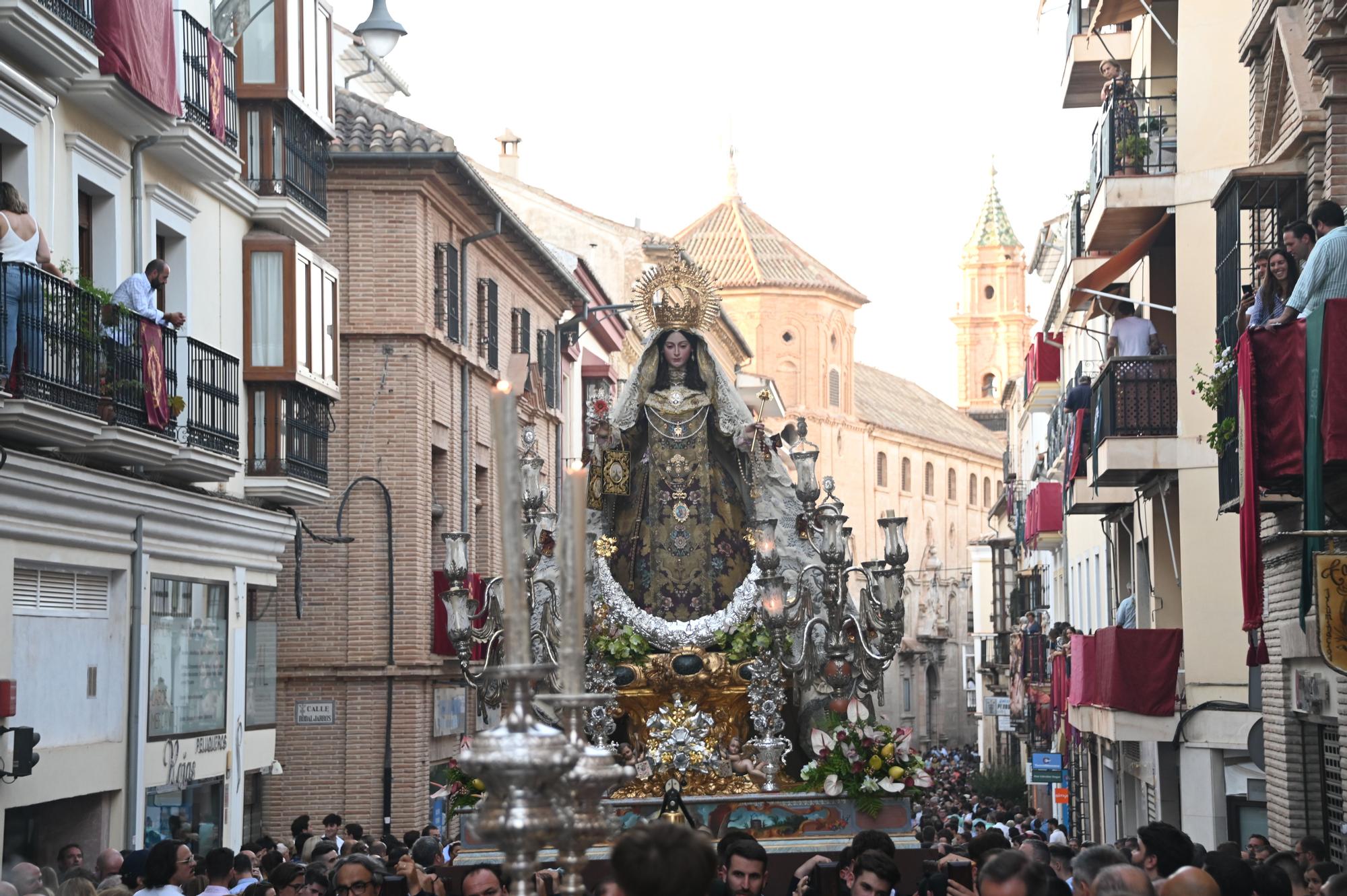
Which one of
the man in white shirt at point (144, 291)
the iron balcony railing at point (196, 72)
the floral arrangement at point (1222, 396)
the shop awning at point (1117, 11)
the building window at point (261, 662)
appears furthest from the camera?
the shop awning at point (1117, 11)

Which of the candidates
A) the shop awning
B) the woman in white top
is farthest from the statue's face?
the shop awning

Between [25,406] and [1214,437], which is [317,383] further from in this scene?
[1214,437]

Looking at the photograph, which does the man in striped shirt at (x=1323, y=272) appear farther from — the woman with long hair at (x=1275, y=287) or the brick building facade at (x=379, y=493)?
the brick building facade at (x=379, y=493)

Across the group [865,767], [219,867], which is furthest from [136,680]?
[865,767]

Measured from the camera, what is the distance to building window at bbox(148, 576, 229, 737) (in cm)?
1889

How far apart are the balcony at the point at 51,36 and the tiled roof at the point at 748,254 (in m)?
66.9

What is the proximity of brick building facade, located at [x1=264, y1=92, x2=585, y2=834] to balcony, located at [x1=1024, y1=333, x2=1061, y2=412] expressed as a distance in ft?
54.3

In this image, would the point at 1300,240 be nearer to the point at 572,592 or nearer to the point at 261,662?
the point at 572,592

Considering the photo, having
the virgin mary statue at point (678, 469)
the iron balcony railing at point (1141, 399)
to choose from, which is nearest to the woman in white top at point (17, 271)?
the virgin mary statue at point (678, 469)

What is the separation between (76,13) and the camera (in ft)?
52.3

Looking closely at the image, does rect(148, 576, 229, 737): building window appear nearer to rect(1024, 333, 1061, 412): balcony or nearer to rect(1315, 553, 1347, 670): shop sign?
rect(1315, 553, 1347, 670): shop sign

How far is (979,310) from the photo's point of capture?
384 feet

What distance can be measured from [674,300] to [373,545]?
41.4 feet

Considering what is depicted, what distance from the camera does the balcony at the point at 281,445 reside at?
2139cm
